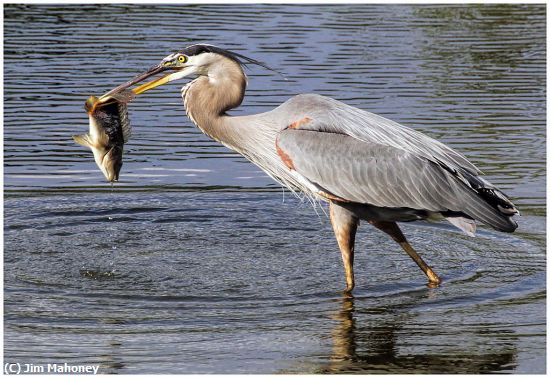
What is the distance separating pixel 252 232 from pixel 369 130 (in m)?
1.65

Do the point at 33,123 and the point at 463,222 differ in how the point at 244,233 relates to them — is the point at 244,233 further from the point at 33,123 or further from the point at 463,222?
the point at 33,123

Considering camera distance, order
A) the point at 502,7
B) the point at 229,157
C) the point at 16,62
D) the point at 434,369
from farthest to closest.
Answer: the point at 502,7
the point at 16,62
the point at 229,157
the point at 434,369

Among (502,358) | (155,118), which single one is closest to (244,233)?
(502,358)

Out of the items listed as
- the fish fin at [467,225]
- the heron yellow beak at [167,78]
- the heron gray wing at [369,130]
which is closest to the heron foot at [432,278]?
the fish fin at [467,225]

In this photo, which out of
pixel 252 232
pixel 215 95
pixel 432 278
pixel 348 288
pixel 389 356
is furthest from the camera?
pixel 252 232

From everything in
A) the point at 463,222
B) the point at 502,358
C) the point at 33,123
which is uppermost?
the point at 33,123

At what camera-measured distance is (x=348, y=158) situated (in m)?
8.32

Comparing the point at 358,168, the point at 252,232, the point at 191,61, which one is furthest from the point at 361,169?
the point at 252,232

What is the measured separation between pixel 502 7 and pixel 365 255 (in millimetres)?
12244

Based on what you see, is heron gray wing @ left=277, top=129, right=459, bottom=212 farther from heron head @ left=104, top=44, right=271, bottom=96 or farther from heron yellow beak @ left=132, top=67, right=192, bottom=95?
heron yellow beak @ left=132, top=67, right=192, bottom=95

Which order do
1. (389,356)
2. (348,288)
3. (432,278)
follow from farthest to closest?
(432,278), (348,288), (389,356)

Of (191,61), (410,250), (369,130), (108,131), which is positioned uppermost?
(191,61)

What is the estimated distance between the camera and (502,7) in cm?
2025

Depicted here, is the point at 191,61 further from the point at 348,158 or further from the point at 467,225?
the point at 467,225
